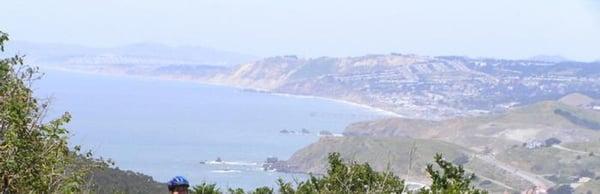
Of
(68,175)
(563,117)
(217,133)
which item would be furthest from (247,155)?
(68,175)

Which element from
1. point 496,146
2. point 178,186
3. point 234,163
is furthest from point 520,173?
point 178,186

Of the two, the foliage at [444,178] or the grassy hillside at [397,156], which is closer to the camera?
the foliage at [444,178]

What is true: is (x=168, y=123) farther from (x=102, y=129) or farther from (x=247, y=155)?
(x=247, y=155)

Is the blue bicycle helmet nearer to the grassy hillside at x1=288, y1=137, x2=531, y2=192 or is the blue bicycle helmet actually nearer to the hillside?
the hillside

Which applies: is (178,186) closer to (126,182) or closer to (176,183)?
(176,183)

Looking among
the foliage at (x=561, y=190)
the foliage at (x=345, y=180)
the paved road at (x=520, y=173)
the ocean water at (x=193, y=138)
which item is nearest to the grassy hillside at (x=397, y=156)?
the paved road at (x=520, y=173)

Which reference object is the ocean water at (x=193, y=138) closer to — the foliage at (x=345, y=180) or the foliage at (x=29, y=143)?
the foliage at (x=345, y=180)

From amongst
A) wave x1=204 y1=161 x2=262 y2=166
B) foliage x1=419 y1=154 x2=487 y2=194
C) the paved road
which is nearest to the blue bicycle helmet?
foliage x1=419 y1=154 x2=487 y2=194

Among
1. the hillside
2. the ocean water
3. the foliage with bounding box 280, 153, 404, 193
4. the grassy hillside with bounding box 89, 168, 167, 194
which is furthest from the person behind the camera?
the hillside
